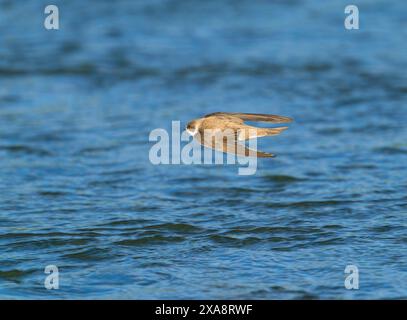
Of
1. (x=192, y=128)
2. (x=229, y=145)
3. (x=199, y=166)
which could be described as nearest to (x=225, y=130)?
(x=192, y=128)

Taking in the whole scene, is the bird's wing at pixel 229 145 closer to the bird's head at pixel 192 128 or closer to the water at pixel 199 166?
the bird's head at pixel 192 128

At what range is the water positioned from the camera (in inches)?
242

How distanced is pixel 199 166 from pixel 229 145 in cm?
298

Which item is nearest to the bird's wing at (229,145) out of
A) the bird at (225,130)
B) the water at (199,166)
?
the bird at (225,130)

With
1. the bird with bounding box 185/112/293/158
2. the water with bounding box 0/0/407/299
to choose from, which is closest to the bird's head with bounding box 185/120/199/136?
the bird with bounding box 185/112/293/158

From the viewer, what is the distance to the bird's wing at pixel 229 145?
5.38 m

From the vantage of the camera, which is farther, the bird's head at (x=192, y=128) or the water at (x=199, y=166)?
the water at (x=199, y=166)

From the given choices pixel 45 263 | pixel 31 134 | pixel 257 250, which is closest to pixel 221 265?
pixel 257 250

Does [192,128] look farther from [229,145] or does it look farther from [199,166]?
[199,166]

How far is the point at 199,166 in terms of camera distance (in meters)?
8.51

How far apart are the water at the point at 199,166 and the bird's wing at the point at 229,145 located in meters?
0.88

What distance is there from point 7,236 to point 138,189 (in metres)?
1.40

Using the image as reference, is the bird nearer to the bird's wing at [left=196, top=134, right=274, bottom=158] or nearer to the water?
the bird's wing at [left=196, top=134, right=274, bottom=158]

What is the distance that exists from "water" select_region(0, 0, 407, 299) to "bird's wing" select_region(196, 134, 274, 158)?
0.88 meters
